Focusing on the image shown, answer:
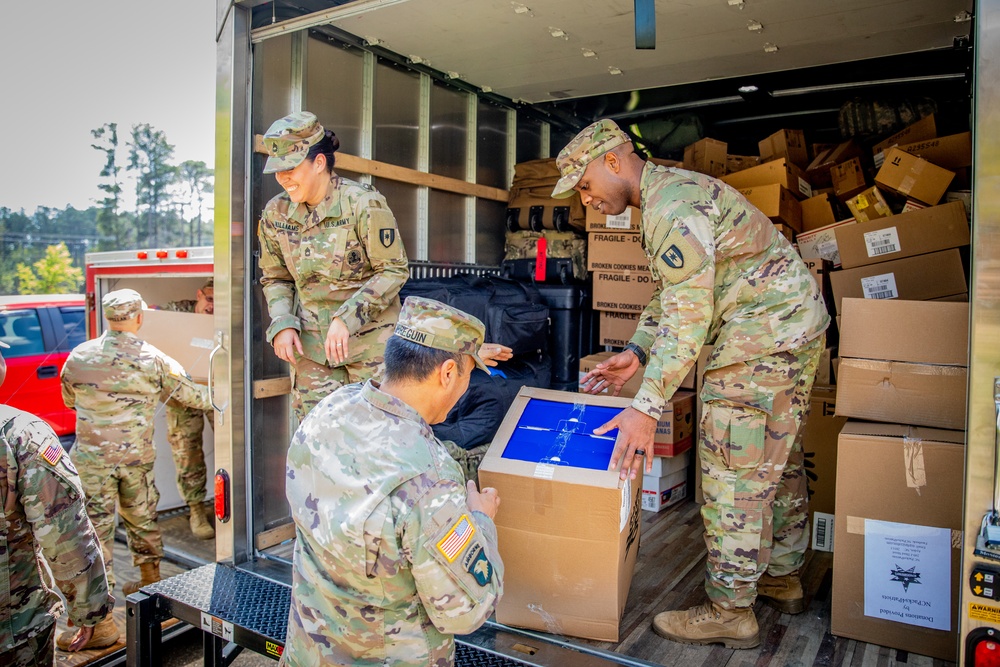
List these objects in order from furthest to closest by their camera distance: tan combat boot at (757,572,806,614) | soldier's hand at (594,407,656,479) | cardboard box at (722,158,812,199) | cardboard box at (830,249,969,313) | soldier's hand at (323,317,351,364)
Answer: cardboard box at (722,158,812,199), cardboard box at (830,249,969,313), soldier's hand at (323,317,351,364), tan combat boot at (757,572,806,614), soldier's hand at (594,407,656,479)

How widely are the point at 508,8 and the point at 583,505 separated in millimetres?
1753

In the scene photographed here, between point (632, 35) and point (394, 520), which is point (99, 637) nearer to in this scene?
point (394, 520)

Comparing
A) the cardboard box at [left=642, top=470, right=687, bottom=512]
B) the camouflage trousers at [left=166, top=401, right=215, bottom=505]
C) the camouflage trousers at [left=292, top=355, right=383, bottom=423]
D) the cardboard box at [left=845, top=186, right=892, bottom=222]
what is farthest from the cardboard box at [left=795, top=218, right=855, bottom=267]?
the camouflage trousers at [left=166, top=401, right=215, bottom=505]

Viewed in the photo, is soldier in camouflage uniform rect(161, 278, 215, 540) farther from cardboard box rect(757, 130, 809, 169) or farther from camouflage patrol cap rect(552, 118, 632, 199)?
cardboard box rect(757, 130, 809, 169)

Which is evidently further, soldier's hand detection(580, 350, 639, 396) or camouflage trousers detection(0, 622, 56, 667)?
soldier's hand detection(580, 350, 639, 396)

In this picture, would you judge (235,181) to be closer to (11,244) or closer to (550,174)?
(550,174)

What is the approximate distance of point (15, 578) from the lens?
6.68 ft

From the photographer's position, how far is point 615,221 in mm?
3693

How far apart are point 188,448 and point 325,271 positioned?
254 centimetres

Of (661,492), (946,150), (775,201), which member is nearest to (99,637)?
(661,492)

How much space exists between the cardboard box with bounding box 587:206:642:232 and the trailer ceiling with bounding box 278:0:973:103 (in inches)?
25.2

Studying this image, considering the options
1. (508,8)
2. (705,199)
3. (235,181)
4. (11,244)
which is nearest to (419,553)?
(705,199)

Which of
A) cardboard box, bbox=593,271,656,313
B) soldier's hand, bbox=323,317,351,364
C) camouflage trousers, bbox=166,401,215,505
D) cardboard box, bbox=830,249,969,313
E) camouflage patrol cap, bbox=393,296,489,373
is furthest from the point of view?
camouflage trousers, bbox=166,401,215,505

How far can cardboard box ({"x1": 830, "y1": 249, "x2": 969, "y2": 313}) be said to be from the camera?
2.84 meters
